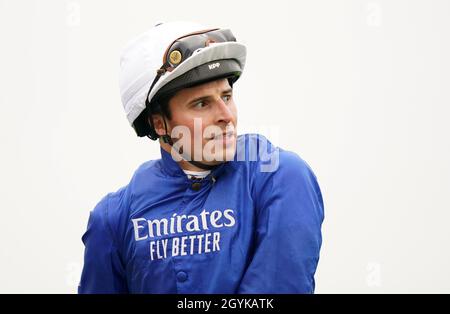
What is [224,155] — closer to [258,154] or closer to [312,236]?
[258,154]

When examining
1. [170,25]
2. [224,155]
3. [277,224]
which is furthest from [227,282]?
[170,25]

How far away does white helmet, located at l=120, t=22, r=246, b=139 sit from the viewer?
263 centimetres

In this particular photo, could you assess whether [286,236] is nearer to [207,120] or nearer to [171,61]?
[207,120]

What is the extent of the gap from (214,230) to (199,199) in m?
0.17

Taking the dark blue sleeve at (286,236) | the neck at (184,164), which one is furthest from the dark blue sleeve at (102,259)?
the dark blue sleeve at (286,236)

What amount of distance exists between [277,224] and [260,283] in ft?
0.71

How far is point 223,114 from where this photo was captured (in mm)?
2637

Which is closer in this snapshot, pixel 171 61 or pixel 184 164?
pixel 171 61

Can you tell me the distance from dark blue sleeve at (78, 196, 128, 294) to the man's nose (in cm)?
64

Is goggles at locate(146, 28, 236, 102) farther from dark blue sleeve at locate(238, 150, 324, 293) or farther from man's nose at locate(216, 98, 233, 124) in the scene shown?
dark blue sleeve at locate(238, 150, 324, 293)

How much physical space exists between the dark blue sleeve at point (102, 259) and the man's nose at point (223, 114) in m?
0.64

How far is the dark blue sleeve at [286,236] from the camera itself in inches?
97.4

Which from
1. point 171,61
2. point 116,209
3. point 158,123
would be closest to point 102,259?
point 116,209

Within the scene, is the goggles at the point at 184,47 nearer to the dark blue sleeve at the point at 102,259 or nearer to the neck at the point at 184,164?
the neck at the point at 184,164
